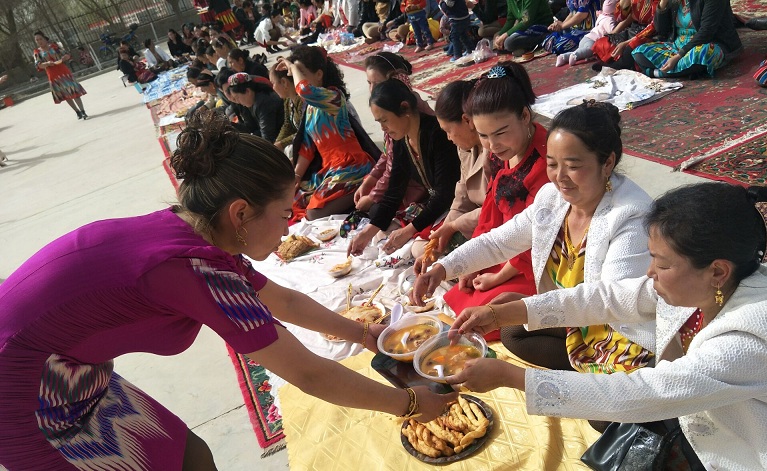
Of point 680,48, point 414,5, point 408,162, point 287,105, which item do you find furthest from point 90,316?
point 414,5

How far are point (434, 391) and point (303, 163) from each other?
3152 millimetres

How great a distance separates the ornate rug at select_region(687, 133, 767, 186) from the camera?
126 inches

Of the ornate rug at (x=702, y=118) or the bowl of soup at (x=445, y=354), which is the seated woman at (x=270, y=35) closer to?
the ornate rug at (x=702, y=118)

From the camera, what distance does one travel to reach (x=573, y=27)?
23.0 feet

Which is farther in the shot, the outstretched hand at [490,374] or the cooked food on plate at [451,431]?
the cooked food on plate at [451,431]

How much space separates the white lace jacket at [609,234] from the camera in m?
1.78

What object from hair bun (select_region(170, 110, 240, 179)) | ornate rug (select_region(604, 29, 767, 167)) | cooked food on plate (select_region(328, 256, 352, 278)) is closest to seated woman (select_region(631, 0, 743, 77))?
ornate rug (select_region(604, 29, 767, 167))

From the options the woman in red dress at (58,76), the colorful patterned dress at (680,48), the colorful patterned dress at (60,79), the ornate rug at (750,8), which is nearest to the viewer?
the colorful patterned dress at (680,48)

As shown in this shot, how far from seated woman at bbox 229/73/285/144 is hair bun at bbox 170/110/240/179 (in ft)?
12.7

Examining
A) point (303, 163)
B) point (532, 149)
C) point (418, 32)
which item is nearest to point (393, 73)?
point (303, 163)

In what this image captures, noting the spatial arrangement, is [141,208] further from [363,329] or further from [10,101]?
[10,101]

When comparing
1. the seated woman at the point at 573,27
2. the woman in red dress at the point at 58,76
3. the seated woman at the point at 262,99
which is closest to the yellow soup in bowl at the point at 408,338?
the seated woman at the point at 262,99

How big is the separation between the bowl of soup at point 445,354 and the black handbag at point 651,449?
45cm

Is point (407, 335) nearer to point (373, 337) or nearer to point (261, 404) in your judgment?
point (373, 337)
